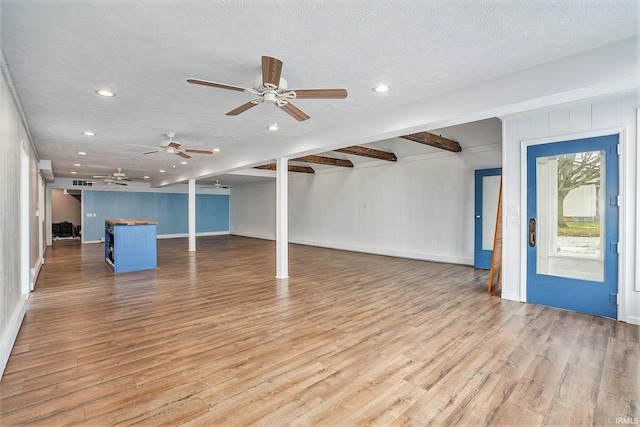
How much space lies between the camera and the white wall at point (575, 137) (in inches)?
141

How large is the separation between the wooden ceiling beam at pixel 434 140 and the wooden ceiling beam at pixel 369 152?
134 centimetres

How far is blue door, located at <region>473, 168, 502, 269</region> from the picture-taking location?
6.84m

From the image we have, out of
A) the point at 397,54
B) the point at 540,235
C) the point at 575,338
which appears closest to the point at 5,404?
the point at 397,54

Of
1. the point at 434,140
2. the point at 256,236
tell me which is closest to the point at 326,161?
the point at 434,140

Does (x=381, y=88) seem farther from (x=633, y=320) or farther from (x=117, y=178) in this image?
(x=117, y=178)

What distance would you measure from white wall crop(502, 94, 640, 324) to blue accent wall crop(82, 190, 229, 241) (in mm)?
14313

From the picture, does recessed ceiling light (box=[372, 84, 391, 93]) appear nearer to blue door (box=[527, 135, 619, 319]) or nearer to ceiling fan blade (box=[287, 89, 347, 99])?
ceiling fan blade (box=[287, 89, 347, 99])

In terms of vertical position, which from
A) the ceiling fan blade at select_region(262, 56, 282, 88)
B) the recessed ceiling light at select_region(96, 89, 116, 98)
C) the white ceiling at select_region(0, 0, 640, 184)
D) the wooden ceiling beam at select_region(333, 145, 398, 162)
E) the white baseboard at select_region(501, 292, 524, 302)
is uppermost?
the wooden ceiling beam at select_region(333, 145, 398, 162)

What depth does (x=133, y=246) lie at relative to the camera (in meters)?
7.00

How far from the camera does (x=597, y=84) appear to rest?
8.81 feet

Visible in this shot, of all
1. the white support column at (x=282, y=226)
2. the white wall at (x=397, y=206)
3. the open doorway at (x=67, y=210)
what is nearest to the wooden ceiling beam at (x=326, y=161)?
the white wall at (x=397, y=206)

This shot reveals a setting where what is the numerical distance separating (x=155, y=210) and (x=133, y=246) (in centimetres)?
884

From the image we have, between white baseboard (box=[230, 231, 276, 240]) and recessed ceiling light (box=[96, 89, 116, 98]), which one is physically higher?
recessed ceiling light (box=[96, 89, 116, 98])

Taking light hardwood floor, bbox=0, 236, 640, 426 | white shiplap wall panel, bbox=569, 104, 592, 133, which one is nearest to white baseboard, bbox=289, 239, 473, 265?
light hardwood floor, bbox=0, 236, 640, 426
